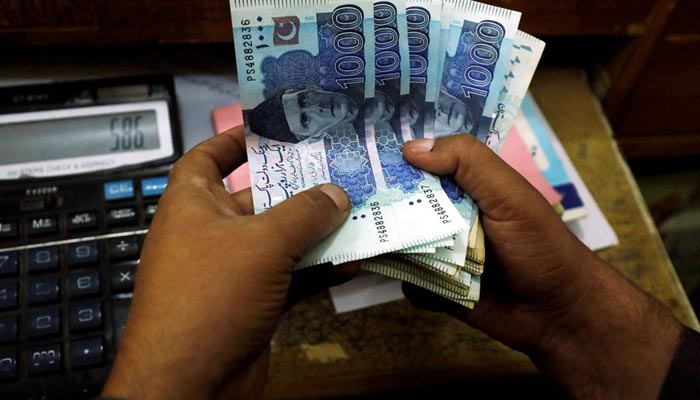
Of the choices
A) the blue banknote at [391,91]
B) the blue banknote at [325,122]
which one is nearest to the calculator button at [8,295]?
the blue banknote at [325,122]

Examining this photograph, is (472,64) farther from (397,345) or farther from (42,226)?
(42,226)

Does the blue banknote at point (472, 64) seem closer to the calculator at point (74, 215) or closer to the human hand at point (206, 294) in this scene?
the human hand at point (206, 294)

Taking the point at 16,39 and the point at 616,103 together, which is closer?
the point at 16,39

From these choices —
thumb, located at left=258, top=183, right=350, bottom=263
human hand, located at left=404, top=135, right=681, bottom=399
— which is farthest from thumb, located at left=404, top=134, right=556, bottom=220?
thumb, located at left=258, top=183, right=350, bottom=263

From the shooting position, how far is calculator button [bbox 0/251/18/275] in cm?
58

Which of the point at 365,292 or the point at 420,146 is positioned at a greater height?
the point at 420,146

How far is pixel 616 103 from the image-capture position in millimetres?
854

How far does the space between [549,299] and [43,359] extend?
0.50 metres

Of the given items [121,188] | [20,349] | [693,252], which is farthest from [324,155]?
[693,252]

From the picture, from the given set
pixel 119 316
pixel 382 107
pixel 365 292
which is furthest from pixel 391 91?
pixel 119 316

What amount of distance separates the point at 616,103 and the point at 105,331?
73 centimetres

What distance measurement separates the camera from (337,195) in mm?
520

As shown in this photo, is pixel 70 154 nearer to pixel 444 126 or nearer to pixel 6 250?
pixel 6 250

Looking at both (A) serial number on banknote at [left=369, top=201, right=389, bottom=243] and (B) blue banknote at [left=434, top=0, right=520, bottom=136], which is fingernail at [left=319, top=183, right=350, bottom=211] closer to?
(A) serial number on banknote at [left=369, top=201, right=389, bottom=243]
